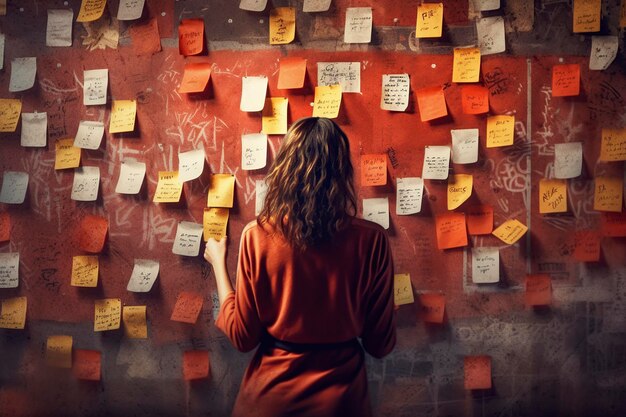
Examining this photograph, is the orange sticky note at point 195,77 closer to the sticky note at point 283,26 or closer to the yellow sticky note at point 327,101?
the sticky note at point 283,26

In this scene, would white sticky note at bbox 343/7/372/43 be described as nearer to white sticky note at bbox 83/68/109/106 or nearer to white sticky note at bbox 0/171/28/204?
white sticky note at bbox 83/68/109/106

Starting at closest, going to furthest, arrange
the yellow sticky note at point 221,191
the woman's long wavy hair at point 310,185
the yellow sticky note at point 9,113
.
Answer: the woman's long wavy hair at point 310,185 → the yellow sticky note at point 221,191 → the yellow sticky note at point 9,113

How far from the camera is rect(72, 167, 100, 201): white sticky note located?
2.63m

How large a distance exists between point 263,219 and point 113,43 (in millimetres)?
1512

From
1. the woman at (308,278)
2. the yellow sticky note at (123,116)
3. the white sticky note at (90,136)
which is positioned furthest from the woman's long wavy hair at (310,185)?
the white sticky note at (90,136)

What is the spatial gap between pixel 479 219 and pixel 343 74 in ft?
2.78

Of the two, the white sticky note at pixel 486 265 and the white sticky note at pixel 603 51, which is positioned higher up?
the white sticky note at pixel 603 51

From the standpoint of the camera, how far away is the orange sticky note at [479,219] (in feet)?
8.25

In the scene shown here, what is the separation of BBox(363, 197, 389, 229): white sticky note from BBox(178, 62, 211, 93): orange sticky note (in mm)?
873

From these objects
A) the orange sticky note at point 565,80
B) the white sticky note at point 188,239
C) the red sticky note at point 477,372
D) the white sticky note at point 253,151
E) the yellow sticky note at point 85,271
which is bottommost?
the red sticky note at point 477,372

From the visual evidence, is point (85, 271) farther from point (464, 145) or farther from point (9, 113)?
point (464, 145)

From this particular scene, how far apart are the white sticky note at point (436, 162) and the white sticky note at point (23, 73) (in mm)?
1779

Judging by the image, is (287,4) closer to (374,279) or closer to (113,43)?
(113,43)

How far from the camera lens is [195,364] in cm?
259
